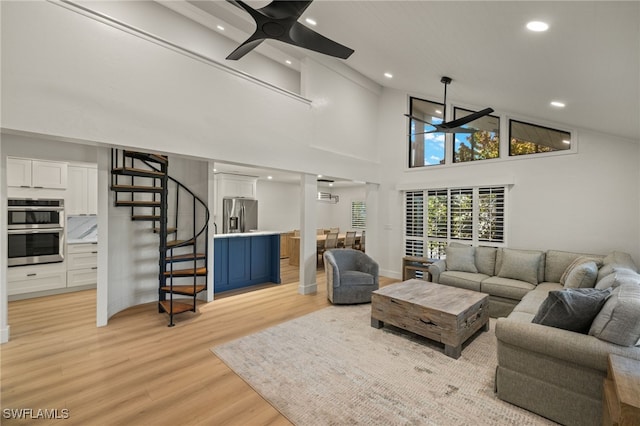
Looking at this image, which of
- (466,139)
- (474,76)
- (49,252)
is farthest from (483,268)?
(49,252)

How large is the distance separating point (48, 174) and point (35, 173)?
0.15 meters

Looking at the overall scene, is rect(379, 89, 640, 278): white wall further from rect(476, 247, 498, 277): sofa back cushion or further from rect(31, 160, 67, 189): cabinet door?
rect(31, 160, 67, 189): cabinet door

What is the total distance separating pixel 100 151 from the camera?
3594mm

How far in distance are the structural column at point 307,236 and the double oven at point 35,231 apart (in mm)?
4109

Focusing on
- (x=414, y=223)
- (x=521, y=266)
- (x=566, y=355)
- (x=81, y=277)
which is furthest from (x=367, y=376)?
(x=81, y=277)

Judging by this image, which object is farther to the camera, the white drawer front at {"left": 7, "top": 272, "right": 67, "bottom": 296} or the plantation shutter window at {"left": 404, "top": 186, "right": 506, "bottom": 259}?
the plantation shutter window at {"left": 404, "top": 186, "right": 506, "bottom": 259}

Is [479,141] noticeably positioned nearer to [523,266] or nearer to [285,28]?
[523,266]

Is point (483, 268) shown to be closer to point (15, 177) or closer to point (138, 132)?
point (138, 132)

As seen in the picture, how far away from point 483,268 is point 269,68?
557 cm

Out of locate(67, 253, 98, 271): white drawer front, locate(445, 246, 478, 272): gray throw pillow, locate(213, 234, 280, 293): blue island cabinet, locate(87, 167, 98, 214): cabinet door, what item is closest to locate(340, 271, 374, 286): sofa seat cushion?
locate(445, 246, 478, 272): gray throw pillow

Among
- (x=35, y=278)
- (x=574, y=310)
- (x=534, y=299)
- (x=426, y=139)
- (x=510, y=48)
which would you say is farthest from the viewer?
(x=426, y=139)

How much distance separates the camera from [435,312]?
3094mm

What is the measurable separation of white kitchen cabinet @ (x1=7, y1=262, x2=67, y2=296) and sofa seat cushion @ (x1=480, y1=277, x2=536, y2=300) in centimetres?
688

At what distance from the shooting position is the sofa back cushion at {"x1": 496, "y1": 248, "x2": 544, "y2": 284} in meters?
4.27
